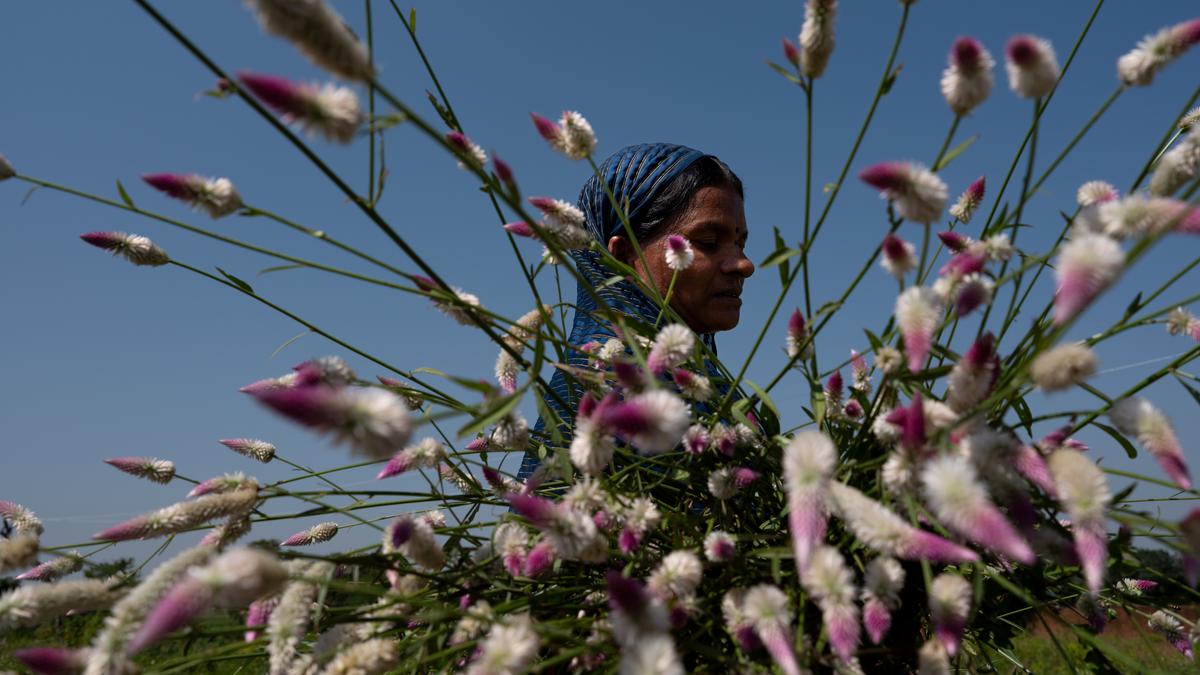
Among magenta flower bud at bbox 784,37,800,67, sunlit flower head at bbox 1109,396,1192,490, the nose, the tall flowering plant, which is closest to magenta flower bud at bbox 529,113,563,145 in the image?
the tall flowering plant

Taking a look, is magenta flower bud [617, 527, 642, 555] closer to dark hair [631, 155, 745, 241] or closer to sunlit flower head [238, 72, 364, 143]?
sunlit flower head [238, 72, 364, 143]

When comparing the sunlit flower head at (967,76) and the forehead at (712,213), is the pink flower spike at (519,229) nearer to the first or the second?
the sunlit flower head at (967,76)

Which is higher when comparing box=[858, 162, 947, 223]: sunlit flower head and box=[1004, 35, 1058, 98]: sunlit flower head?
box=[1004, 35, 1058, 98]: sunlit flower head

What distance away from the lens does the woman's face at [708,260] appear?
1619 millimetres

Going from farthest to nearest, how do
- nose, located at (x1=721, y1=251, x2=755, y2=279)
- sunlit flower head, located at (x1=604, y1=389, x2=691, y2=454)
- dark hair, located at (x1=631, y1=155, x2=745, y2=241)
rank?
1. dark hair, located at (x1=631, y1=155, x2=745, y2=241)
2. nose, located at (x1=721, y1=251, x2=755, y2=279)
3. sunlit flower head, located at (x1=604, y1=389, x2=691, y2=454)

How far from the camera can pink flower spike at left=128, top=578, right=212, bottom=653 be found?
0.46 metres

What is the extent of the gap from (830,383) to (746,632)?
337mm

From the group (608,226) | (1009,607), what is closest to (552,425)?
(1009,607)

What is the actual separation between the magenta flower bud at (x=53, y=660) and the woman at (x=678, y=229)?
0.95 metres

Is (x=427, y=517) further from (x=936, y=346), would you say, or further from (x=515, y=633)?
(x=936, y=346)

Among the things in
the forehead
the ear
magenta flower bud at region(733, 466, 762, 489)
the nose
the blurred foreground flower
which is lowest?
magenta flower bud at region(733, 466, 762, 489)

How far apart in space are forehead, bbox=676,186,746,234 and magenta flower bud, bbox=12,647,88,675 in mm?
1386

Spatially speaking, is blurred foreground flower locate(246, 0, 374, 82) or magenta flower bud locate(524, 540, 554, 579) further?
magenta flower bud locate(524, 540, 554, 579)

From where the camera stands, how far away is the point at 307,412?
44cm
